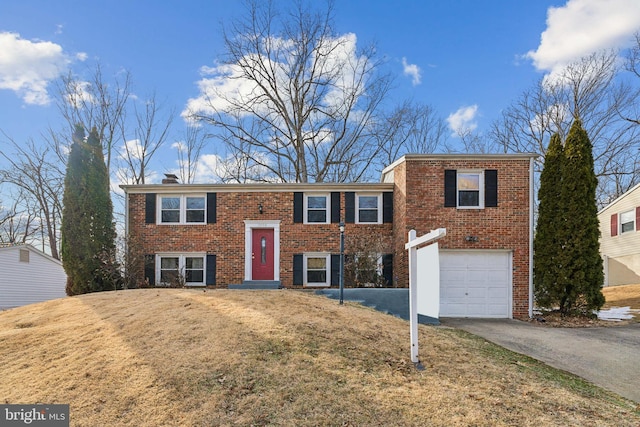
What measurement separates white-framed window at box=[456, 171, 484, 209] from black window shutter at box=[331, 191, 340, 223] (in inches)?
156

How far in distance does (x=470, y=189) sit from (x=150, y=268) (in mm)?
10879

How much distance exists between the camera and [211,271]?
547 inches

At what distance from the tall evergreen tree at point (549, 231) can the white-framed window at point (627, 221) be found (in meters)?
10.8

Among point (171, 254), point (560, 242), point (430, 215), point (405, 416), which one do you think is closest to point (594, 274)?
point (560, 242)

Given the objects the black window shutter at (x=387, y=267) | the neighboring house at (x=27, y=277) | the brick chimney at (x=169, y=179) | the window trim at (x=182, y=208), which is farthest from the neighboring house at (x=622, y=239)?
the neighboring house at (x=27, y=277)

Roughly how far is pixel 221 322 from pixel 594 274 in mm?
10850

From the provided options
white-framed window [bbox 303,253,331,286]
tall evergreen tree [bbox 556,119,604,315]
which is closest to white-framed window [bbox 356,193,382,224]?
white-framed window [bbox 303,253,331,286]

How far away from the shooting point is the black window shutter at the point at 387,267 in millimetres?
13461

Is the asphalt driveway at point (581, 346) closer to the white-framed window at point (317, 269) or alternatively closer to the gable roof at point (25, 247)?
the white-framed window at point (317, 269)

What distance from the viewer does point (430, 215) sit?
12273 mm

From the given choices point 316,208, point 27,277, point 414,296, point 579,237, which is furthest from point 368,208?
point 27,277

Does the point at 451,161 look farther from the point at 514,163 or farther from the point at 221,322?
the point at 221,322

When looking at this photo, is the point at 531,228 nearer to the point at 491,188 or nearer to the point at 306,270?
the point at 491,188

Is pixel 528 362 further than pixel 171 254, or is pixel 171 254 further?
pixel 171 254
